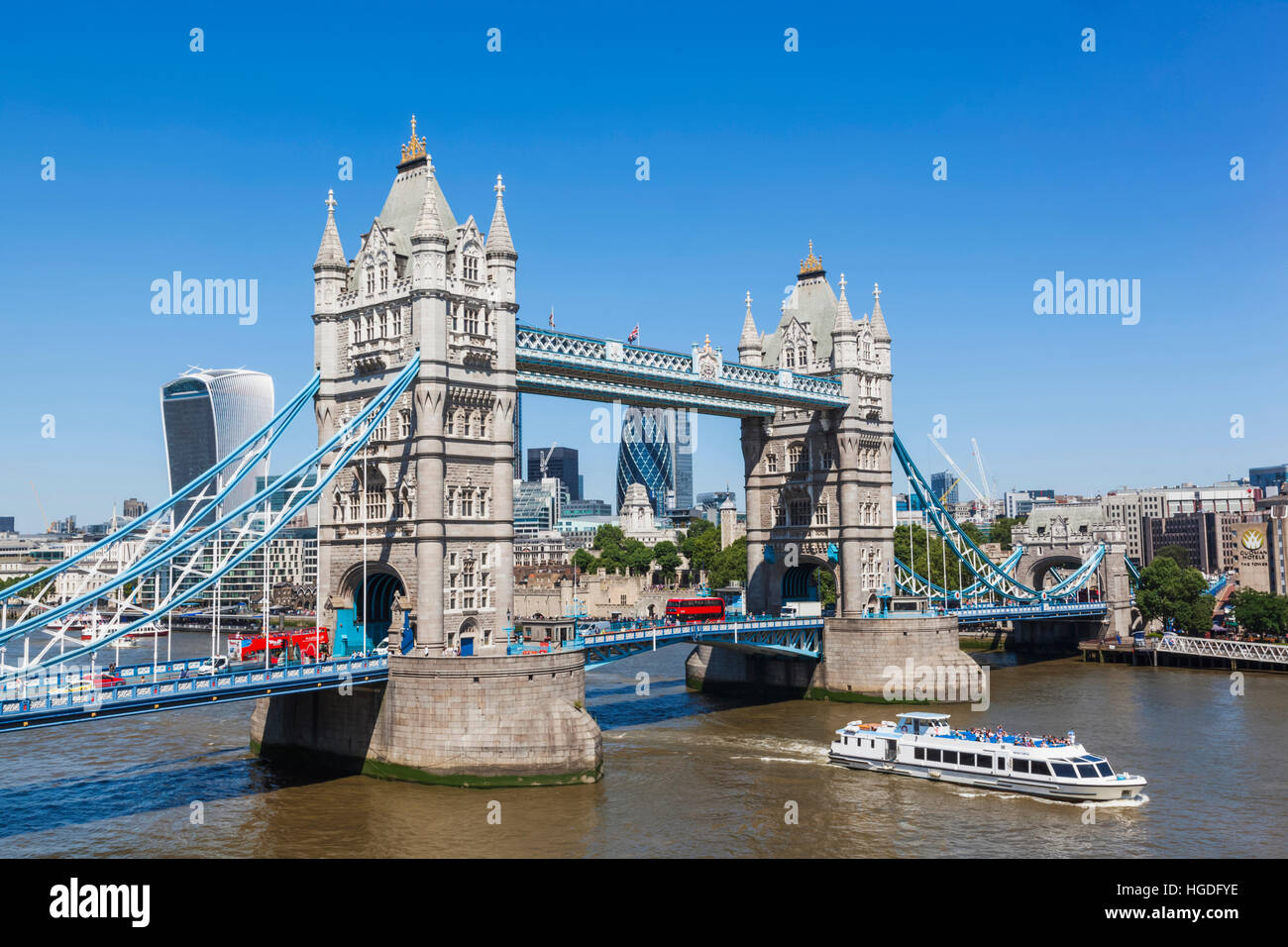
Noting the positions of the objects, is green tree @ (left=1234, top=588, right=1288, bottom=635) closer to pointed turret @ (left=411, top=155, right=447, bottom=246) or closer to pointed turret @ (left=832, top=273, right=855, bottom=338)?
pointed turret @ (left=832, top=273, right=855, bottom=338)

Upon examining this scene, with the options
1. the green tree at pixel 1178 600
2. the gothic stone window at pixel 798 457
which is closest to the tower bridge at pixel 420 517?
the gothic stone window at pixel 798 457

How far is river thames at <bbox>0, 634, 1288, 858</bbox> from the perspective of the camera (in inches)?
1586

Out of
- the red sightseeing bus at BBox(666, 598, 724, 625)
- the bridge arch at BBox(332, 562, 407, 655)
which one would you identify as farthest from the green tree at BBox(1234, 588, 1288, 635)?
the bridge arch at BBox(332, 562, 407, 655)

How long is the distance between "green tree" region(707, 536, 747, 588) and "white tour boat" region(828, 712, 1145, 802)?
3914 inches

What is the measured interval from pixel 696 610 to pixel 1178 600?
188 ft

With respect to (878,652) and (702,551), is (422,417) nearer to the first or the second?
(878,652)

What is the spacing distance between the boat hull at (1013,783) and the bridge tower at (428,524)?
13.8 meters

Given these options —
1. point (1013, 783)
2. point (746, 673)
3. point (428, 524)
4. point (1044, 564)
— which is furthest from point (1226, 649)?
point (428, 524)

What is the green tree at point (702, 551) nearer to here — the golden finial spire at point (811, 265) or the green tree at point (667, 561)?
the green tree at point (667, 561)

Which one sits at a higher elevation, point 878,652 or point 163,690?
point 163,690

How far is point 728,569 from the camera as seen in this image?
158125mm

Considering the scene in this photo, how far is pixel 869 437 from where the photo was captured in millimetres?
80875

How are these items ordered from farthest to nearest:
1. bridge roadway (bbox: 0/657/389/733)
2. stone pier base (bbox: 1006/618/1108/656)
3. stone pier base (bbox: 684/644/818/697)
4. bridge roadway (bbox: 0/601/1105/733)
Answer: stone pier base (bbox: 1006/618/1108/656)
stone pier base (bbox: 684/644/818/697)
bridge roadway (bbox: 0/601/1105/733)
bridge roadway (bbox: 0/657/389/733)

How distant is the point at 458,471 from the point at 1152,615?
84.7 m
